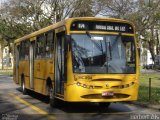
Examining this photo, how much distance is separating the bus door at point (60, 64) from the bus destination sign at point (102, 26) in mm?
701

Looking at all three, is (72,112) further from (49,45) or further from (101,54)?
(49,45)

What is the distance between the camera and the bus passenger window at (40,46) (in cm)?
1873

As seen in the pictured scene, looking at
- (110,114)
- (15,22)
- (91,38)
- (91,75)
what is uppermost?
(15,22)

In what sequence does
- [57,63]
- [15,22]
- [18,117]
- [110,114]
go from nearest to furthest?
1. [18,117]
2. [110,114]
3. [57,63]
4. [15,22]

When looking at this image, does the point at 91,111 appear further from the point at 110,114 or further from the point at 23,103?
the point at 23,103

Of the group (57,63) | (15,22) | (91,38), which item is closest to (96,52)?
(91,38)

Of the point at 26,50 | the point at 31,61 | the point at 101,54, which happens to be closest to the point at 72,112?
the point at 101,54

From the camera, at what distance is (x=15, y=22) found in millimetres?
54594

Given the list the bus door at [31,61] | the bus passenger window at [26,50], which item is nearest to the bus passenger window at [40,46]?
the bus door at [31,61]

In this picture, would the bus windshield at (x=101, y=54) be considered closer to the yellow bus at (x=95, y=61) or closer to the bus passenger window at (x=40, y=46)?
the yellow bus at (x=95, y=61)

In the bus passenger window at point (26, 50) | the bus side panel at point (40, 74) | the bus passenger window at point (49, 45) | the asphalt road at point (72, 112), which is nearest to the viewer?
the asphalt road at point (72, 112)

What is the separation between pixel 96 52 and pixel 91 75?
0.83 m

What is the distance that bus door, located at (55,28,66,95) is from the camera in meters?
15.5

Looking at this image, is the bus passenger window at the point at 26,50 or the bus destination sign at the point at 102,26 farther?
the bus passenger window at the point at 26,50
